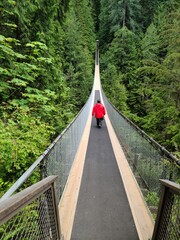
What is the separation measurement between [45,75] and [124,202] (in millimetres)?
4248

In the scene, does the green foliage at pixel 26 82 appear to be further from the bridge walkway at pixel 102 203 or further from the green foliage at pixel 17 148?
the bridge walkway at pixel 102 203

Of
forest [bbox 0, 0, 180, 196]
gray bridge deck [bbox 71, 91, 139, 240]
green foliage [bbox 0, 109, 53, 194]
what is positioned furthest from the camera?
forest [bbox 0, 0, 180, 196]

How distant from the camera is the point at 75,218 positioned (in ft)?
9.26

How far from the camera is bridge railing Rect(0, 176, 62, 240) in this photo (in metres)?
1.03

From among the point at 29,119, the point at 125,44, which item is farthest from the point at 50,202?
the point at 125,44

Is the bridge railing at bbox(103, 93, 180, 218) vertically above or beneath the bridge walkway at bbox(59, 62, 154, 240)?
above

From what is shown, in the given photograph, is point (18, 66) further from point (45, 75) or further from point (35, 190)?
point (35, 190)

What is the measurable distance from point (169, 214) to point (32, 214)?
3.60ft

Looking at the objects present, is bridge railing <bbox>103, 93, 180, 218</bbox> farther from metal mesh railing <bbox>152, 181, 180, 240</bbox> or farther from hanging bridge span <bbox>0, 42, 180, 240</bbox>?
metal mesh railing <bbox>152, 181, 180, 240</bbox>

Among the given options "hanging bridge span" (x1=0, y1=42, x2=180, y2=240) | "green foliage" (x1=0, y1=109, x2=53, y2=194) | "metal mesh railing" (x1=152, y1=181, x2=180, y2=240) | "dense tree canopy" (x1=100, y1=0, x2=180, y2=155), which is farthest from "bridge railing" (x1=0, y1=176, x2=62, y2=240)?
"dense tree canopy" (x1=100, y1=0, x2=180, y2=155)

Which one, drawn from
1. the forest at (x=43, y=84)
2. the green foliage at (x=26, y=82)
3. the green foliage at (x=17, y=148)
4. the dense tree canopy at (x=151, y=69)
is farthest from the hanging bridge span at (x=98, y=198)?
the dense tree canopy at (x=151, y=69)

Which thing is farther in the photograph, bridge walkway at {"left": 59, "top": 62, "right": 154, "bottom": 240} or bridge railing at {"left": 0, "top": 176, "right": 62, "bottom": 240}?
bridge walkway at {"left": 59, "top": 62, "right": 154, "bottom": 240}

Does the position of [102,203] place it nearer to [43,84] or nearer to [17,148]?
[17,148]

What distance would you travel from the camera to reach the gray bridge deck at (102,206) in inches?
100
